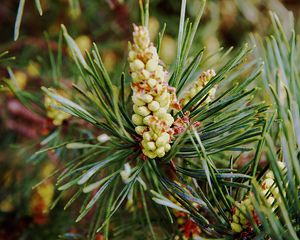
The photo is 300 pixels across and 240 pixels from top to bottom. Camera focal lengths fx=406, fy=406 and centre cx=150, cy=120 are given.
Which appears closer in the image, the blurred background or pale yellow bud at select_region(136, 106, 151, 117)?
pale yellow bud at select_region(136, 106, 151, 117)

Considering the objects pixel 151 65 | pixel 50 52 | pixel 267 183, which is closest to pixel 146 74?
pixel 151 65

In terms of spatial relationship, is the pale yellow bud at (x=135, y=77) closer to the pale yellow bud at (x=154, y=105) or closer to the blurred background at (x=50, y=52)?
the pale yellow bud at (x=154, y=105)

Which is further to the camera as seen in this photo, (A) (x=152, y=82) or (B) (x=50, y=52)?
(B) (x=50, y=52)

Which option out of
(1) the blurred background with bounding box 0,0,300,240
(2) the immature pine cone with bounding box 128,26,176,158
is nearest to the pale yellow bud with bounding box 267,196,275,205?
(2) the immature pine cone with bounding box 128,26,176,158

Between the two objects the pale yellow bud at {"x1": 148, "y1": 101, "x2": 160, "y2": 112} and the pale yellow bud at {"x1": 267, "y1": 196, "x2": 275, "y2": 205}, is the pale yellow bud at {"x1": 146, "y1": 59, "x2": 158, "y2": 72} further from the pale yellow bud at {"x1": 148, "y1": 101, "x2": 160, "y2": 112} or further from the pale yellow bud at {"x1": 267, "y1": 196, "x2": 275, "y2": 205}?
the pale yellow bud at {"x1": 267, "y1": 196, "x2": 275, "y2": 205}

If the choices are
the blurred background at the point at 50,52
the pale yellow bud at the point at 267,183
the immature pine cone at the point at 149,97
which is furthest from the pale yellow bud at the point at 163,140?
the blurred background at the point at 50,52

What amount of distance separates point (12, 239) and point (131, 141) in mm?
396

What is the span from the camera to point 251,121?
16.0 inches

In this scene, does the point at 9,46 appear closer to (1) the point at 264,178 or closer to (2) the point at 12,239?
(2) the point at 12,239

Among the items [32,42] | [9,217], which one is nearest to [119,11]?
[32,42]

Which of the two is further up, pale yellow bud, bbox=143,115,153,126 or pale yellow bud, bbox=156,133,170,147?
pale yellow bud, bbox=143,115,153,126

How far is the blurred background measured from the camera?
0.72 meters

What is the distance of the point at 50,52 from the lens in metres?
0.61

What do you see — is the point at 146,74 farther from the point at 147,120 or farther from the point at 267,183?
the point at 267,183
